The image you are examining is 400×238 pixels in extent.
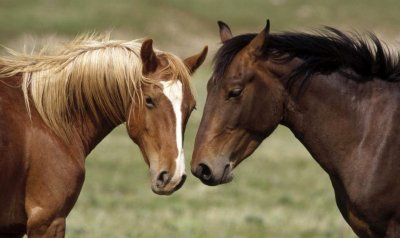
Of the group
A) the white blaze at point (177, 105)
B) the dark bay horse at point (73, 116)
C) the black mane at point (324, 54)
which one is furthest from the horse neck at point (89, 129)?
the black mane at point (324, 54)

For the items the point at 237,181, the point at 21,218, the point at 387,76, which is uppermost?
the point at 387,76

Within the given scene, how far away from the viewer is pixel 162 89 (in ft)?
21.3

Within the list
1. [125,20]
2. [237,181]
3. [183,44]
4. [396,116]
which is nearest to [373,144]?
[396,116]

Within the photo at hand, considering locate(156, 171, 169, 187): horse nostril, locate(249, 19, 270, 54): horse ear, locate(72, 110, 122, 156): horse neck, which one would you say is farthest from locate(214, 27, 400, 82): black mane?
locate(72, 110, 122, 156): horse neck

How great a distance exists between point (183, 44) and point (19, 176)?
1585 inches

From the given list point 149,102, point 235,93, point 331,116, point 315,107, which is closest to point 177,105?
point 149,102

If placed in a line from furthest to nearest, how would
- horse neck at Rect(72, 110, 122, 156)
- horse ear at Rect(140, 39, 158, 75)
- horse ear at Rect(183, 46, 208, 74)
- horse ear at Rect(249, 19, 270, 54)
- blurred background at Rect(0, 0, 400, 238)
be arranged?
blurred background at Rect(0, 0, 400, 238) → horse ear at Rect(183, 46, 208, 74) → horse neck at Rect(72, 110, 122, 156) → horse ear at Rect(140, 39, 158, 75) → horse ear at Rect(249, 19, 270, 54)

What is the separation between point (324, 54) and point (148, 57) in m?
1.29

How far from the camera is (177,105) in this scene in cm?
645

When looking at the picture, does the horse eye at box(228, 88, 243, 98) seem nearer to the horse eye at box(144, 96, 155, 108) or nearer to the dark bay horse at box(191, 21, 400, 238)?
the dark bay horse at box(191, 21, 400, 238)

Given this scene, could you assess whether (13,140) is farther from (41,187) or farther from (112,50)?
(112,50)

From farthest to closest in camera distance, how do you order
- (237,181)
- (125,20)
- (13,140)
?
(125,20) < (237,181) < (13,140)

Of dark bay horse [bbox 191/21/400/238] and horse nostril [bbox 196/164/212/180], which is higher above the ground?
dark bay horse [bbox 191/21/400/238]

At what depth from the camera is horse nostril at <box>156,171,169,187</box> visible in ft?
20.8
